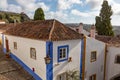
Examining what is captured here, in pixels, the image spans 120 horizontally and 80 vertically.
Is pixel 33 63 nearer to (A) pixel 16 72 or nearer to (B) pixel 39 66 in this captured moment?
(B) pixel 39 66

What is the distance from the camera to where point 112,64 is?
2377 cm

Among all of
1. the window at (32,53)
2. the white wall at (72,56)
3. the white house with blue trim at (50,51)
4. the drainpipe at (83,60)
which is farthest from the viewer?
the drainpipe at (83,60)

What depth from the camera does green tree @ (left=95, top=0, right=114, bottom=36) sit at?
43.1 metres

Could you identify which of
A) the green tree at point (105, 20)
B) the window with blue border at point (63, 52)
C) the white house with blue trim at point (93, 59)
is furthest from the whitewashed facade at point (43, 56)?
the green tree at point (105, 20)

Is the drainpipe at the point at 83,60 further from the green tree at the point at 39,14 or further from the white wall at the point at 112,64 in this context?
the green tree at the point at 39,14

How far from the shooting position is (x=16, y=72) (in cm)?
1994

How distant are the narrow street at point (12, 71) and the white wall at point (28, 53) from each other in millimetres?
1262

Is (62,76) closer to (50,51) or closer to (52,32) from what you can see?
(50,51)

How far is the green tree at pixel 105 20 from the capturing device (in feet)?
141

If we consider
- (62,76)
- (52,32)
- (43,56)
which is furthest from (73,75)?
(52,32)

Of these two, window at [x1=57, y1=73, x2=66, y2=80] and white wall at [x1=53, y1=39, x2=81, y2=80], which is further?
window at [x1=57, y1=73, x2=66, y2=80]

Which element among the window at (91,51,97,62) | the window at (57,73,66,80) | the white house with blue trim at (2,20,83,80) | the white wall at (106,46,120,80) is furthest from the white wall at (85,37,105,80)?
the window at (57,73,66,80)

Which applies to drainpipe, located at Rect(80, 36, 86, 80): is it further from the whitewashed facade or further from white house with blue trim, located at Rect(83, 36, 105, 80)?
the whitewashed facade

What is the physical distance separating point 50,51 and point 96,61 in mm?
9319
